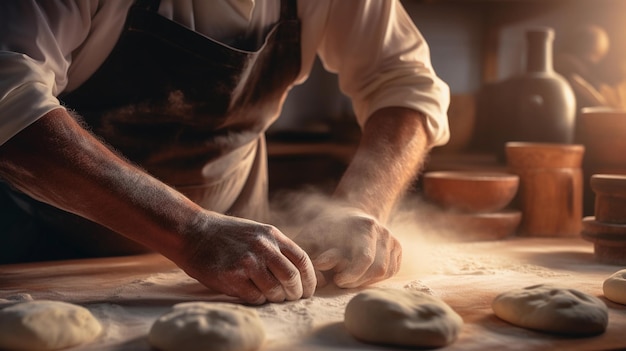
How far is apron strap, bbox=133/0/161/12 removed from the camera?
1.68 metres

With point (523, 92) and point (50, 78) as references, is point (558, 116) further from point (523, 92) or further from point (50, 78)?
point (50, 78)

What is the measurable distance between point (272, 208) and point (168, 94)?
864 millimetres

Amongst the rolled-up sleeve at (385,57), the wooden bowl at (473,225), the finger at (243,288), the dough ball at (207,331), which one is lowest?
the wooden bowl at (473,225)

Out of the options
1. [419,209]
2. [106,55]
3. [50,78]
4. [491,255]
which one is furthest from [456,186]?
[50,78]

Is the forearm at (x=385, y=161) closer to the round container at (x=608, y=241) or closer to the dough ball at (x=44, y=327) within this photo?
the round container at (x=608, y=241)

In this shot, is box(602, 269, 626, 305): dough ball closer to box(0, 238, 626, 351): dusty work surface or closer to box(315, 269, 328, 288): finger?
box(0, 238, 626, 351): dusty work surface

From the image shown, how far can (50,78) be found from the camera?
1453mm

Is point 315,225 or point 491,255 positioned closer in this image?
point 315,225

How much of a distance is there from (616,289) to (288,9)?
1095 millimetres

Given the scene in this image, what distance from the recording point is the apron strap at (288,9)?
192cm

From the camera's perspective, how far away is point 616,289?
142 cm

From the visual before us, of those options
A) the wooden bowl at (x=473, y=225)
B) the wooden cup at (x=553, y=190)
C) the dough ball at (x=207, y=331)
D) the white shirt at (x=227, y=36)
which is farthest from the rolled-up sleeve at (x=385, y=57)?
the dough ball at (x=207, y=331)

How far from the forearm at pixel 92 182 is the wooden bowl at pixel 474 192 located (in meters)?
0.99

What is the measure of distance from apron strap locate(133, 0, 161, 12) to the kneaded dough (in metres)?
0.90
